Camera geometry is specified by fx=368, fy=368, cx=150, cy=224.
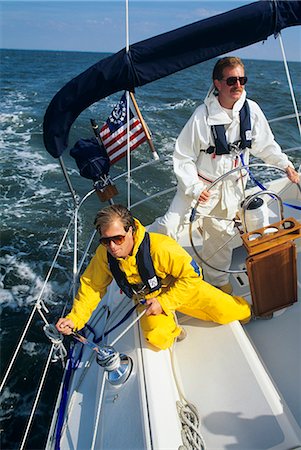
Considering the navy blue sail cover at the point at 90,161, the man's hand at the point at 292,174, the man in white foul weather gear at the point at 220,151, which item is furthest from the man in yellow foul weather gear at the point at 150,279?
the man's hand at the point at 292,174

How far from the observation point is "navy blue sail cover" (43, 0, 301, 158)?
1963 millimetres

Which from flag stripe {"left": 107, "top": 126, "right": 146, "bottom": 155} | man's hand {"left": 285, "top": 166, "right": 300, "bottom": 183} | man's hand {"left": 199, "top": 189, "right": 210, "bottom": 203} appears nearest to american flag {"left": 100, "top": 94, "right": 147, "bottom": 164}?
flag stripe {"left": 107, "top": 126, "right": 146, "bottom": 155}

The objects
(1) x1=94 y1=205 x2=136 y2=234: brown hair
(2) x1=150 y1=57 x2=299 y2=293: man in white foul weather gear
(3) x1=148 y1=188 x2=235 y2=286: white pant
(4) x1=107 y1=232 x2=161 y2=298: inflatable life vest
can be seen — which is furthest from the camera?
(3) x1=148 y1=188 x2=235 y2=286: white pant

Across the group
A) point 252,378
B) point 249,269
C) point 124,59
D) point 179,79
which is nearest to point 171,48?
point 124,59

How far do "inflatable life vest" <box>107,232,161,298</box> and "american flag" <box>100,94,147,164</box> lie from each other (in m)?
0.74

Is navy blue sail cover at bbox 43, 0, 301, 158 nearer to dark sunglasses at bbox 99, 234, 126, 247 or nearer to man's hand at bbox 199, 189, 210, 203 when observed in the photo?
man's hand at bbox 199, 189, 210, 203

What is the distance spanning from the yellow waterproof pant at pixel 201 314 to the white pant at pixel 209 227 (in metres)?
0.37

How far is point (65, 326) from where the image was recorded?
74.9 inches

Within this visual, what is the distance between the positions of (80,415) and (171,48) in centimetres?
200

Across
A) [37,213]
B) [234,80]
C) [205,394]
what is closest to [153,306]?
[205,394]

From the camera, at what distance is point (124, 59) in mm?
→ 1974

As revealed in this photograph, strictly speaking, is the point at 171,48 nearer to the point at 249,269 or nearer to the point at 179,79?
the point at 249,269

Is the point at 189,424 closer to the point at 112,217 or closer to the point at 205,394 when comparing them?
the point at 205,394

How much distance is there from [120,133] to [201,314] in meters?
1.24
